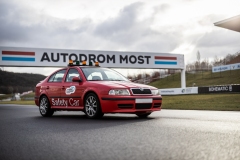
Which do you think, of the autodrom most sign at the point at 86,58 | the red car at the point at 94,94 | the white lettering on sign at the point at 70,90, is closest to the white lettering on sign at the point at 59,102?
the red car at the point at 94,94

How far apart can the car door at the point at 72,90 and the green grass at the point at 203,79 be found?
5558 cm

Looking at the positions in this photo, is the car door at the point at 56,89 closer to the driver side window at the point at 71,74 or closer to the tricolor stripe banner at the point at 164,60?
the driver side window at the point at 71,74

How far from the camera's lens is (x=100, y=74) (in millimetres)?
10398

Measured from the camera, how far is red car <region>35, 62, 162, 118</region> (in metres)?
9.04

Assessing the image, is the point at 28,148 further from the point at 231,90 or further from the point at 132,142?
the point at 231,90

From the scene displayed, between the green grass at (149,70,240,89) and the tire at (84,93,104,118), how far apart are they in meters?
56.4

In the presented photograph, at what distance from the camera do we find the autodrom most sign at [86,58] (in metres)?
32.8

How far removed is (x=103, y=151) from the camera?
13.7 feet

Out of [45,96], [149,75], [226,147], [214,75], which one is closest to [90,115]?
[45,96]

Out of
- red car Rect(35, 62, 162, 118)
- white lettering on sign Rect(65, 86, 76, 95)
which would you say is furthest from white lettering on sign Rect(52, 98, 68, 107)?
white lettering on sign Rect(65, 86, 76, 95)

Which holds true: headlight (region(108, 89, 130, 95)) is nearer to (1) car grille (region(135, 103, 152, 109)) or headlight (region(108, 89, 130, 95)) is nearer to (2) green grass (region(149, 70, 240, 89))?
(1) car grille (region(135, 103, 152, 109))

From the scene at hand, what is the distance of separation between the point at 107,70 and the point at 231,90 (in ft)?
69.6

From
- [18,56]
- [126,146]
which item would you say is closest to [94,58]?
[18,56]

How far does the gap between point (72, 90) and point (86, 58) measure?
25.7 metres
